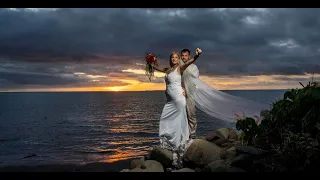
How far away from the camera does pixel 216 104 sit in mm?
11500

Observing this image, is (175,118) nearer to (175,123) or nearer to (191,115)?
(175,123)

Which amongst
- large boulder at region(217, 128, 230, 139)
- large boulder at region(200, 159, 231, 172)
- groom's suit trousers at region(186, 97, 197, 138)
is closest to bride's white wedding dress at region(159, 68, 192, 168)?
groom's suit trousers at region(186, 97, 197, 138)

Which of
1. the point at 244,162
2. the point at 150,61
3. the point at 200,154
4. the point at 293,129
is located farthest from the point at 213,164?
the point at 150,61

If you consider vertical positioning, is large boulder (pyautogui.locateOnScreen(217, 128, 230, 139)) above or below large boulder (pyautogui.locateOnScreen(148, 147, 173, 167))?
above

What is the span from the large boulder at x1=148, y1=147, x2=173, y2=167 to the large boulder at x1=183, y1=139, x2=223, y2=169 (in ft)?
1.41

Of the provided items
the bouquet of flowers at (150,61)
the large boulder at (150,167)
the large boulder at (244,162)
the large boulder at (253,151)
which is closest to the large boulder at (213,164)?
the large boulder at (244,162)

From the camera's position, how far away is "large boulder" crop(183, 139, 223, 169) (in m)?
10.5

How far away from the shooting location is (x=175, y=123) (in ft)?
35.9

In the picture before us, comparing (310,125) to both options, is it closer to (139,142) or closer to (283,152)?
(283,152)

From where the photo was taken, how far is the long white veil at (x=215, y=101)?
1112 centimetres

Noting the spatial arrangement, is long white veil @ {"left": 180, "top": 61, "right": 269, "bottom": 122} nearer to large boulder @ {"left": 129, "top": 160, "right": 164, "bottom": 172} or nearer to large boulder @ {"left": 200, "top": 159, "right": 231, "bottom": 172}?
large boulder @ {"left": 200, "top": 159, "right": 231, "bottom": 172}

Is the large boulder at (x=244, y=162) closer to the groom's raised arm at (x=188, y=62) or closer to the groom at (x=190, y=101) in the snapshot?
the groom at (x=190, y=101)

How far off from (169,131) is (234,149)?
192 cm
